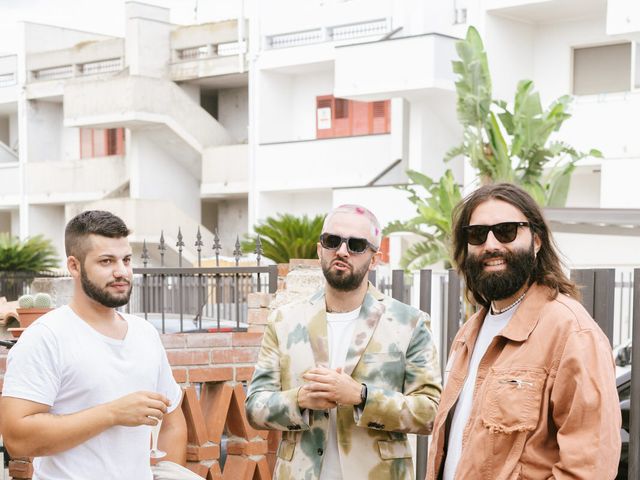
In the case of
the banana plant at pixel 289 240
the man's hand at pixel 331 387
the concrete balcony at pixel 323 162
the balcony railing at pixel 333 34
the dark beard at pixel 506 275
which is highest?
the balcony railing at pixel 333 34

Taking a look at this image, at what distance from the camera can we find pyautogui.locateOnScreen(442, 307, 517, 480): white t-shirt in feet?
11.8

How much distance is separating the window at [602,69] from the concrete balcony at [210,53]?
10.6 metres

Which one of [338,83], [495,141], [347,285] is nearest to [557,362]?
[347,285]

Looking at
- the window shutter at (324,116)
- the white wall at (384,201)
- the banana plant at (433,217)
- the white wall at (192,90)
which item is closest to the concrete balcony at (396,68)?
the white wall at (384,201)

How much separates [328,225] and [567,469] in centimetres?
149

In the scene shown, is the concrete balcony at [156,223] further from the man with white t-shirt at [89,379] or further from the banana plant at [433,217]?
the man with white t-shirt at [89,379]

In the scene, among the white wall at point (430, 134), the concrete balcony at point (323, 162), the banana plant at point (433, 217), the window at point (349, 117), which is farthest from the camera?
A: the window at point (349, 117)

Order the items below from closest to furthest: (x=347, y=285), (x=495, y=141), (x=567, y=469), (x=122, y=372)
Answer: (x=567, y=469) → (x=122, y=372) → (x=347, y=285) → (x=495, y=141)

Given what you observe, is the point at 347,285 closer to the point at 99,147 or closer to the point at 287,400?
the point at 287,400

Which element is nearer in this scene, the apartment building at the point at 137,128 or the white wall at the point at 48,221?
the apartment building at the point at 137,128

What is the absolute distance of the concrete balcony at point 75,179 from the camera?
34594 mm

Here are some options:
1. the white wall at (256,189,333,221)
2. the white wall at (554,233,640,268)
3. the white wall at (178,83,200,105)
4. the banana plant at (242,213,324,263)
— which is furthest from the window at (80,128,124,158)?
the white wall at (554,233,640,268)

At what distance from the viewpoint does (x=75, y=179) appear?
35188mm

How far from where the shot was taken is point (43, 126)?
37.0 metres
